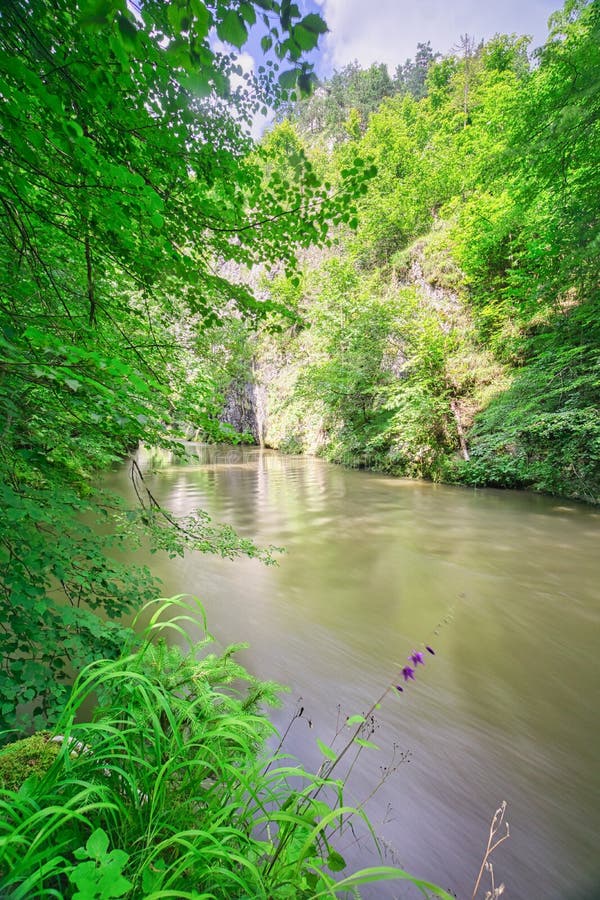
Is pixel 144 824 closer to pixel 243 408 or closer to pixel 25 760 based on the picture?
pixel 25 760

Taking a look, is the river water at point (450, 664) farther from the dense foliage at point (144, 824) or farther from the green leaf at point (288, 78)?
the green leaf at point (288, 78)

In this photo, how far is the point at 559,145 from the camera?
5594 millimetres

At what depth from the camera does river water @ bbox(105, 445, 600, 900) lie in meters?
1.62

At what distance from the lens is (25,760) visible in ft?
4.01

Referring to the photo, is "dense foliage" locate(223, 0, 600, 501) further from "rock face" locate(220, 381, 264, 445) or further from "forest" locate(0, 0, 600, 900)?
"rock face" locate(220, 381, 264, 445)

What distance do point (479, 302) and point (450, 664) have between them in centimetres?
1216

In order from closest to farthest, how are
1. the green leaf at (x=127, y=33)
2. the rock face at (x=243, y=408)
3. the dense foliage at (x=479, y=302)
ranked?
1. the green leaf at (x=127, y=33)
2. the dense foliage at (x=479, y=302)
3. the rock face at (x=243, y=408)

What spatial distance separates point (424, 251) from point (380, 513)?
12519mm

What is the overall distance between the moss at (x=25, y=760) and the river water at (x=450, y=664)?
1364mm

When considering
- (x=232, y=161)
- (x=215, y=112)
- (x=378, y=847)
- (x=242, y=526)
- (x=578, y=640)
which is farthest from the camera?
(x=242, y=526)

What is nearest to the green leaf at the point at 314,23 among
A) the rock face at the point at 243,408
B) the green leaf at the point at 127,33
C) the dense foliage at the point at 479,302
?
the dense foliage at the point at 479,302

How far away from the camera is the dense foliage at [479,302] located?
6.02 m

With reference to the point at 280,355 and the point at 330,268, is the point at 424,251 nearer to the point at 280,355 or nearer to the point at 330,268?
the point at 330,268

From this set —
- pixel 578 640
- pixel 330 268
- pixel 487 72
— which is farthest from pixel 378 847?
pixel 487 72
